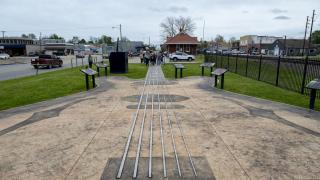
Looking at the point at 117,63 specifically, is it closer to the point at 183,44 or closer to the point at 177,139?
the point at 177,139

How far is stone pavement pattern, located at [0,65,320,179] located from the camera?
210 inches

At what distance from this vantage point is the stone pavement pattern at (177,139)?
5332mm

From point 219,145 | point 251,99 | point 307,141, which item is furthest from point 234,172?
point 251,99

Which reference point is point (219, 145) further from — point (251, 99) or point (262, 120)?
point (251, 99)

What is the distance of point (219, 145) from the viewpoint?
6.55m

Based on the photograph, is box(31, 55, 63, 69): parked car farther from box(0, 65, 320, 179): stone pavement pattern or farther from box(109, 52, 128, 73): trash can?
box(0, 65, 320, 179): stone pavement pattern

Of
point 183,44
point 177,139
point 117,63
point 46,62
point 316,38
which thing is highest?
point 316,38

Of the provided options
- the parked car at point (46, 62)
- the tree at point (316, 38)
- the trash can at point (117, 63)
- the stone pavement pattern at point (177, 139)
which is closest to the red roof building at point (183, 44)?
the parked car at point (46, 62)

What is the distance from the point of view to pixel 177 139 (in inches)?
273

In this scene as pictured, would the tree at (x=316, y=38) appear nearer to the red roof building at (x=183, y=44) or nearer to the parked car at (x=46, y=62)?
the red roof building at (x=183, y=44)

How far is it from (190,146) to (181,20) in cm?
10035

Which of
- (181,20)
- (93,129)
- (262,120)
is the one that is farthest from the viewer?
(181,20)

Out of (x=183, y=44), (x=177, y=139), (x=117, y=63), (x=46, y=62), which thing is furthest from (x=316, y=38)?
(x=177, y=139)

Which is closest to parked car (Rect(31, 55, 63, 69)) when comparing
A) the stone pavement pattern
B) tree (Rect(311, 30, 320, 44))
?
the stone pavement pattern
